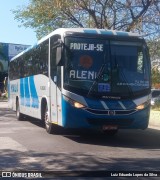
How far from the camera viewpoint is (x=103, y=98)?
11.7 m

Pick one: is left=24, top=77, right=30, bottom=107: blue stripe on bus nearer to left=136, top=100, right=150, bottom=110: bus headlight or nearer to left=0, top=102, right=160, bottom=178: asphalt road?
left=0, top=102, right=160, bottom=178: asphalt road

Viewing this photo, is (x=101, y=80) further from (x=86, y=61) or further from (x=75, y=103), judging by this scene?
(x=75, y=103)

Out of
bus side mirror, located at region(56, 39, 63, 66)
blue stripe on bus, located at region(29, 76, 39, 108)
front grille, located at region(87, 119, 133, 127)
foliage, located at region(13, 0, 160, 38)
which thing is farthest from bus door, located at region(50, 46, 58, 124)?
foliage, located at region(13, 0, 160, 38)

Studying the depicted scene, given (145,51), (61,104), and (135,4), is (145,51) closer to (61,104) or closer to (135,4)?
(61,104)

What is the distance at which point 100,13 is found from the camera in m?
26.5

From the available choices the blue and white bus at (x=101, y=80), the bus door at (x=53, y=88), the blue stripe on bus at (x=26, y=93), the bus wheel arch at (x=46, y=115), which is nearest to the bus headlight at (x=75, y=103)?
the blue and white bus at (x=101, y=80)

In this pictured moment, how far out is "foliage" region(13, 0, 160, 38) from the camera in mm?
25562

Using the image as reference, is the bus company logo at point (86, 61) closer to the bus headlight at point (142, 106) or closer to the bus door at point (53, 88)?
the bus door at point (53, 88)

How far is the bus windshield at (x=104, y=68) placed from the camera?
11.7 metres

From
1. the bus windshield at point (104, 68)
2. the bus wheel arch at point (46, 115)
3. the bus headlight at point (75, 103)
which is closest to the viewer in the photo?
the bus headlight at point (75, 103)

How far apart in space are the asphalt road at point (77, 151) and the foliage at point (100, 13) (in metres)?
12.4

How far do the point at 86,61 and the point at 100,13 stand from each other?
1519cm

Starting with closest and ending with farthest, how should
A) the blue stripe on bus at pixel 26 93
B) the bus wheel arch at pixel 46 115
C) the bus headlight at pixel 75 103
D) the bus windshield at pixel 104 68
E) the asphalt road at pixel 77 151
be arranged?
the asphalt road at pixel 77 151
the bus headlight at pixel 75 103
the bus windshield at pixel 104 68
the bus wheel arch at pixel 46 115
the blue stripe on bus at pixel 26 93

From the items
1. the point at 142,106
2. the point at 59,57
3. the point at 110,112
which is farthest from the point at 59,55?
the point at 142,106
